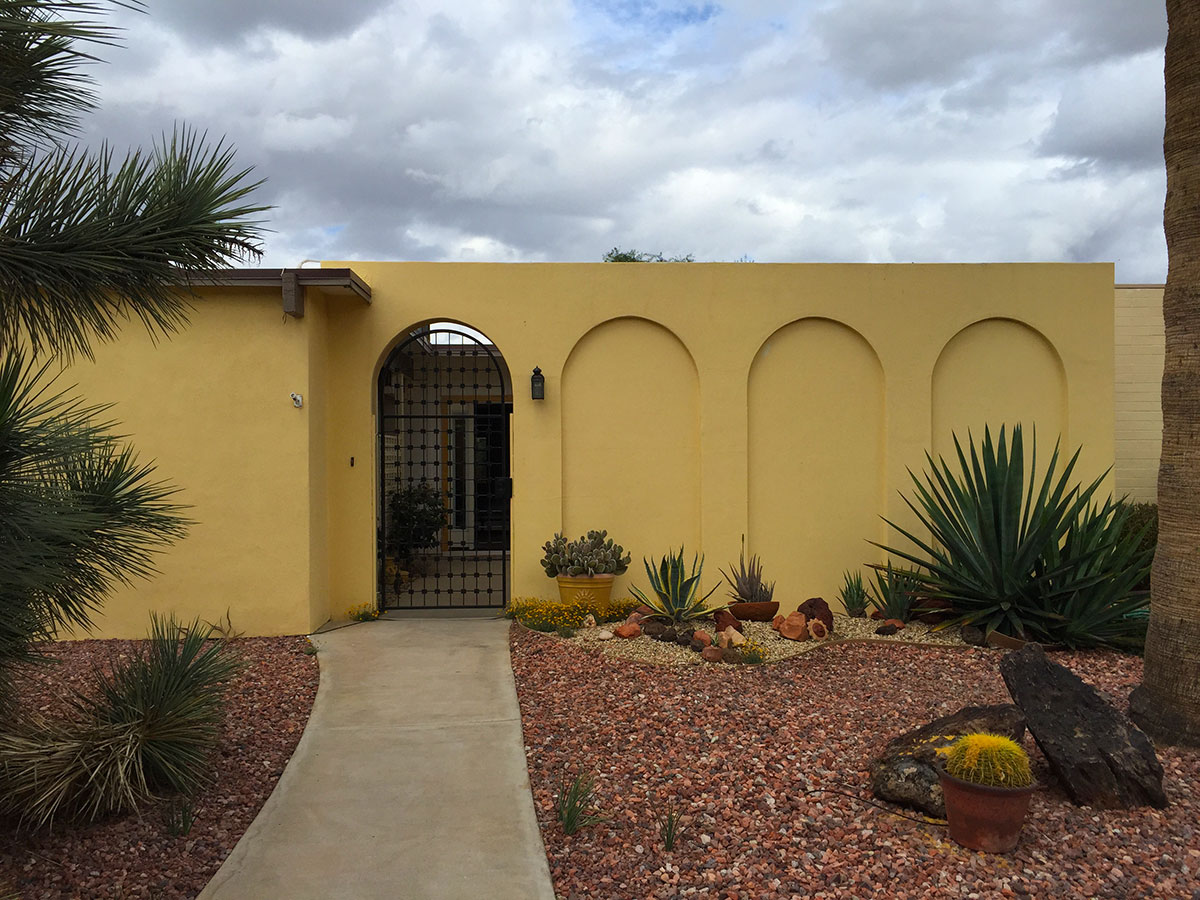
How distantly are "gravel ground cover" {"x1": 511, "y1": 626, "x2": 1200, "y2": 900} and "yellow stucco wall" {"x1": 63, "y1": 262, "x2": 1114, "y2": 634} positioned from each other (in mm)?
2730

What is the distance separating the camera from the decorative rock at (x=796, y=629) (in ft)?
26.6

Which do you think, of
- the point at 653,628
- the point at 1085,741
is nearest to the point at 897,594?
the point at 653,628

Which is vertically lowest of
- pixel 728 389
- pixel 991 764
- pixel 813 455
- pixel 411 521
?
pixel 991 764

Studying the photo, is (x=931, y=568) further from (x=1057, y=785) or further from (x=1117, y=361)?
(x=1117, y=361)

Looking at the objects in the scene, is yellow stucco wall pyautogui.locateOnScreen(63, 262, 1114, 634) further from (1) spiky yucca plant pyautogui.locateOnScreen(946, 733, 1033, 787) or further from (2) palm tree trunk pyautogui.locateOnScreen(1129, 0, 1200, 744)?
(1) spiky yucca plant pyautogui.locateOnScreen(946, 733, 1033, 787)

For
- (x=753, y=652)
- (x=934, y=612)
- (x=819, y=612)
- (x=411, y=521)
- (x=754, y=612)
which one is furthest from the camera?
(x=411, y=521)

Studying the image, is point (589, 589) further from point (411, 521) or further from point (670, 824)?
point (670, 824)

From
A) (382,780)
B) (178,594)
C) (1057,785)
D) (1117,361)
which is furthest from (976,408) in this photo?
(178,594)

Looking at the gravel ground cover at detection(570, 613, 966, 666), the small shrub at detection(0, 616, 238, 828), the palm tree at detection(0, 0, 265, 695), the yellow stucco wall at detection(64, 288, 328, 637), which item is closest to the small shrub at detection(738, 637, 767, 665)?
the gravel ground cover at detection(570, 613, 966, 666)

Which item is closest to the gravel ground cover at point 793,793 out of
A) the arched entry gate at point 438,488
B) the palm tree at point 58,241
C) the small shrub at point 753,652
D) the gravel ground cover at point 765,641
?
the small shrub at point 753,652

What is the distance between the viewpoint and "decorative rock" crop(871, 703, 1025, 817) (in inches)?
174

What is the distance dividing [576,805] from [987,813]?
6.15ft

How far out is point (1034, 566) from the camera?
8.05m

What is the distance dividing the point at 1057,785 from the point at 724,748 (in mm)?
1764
